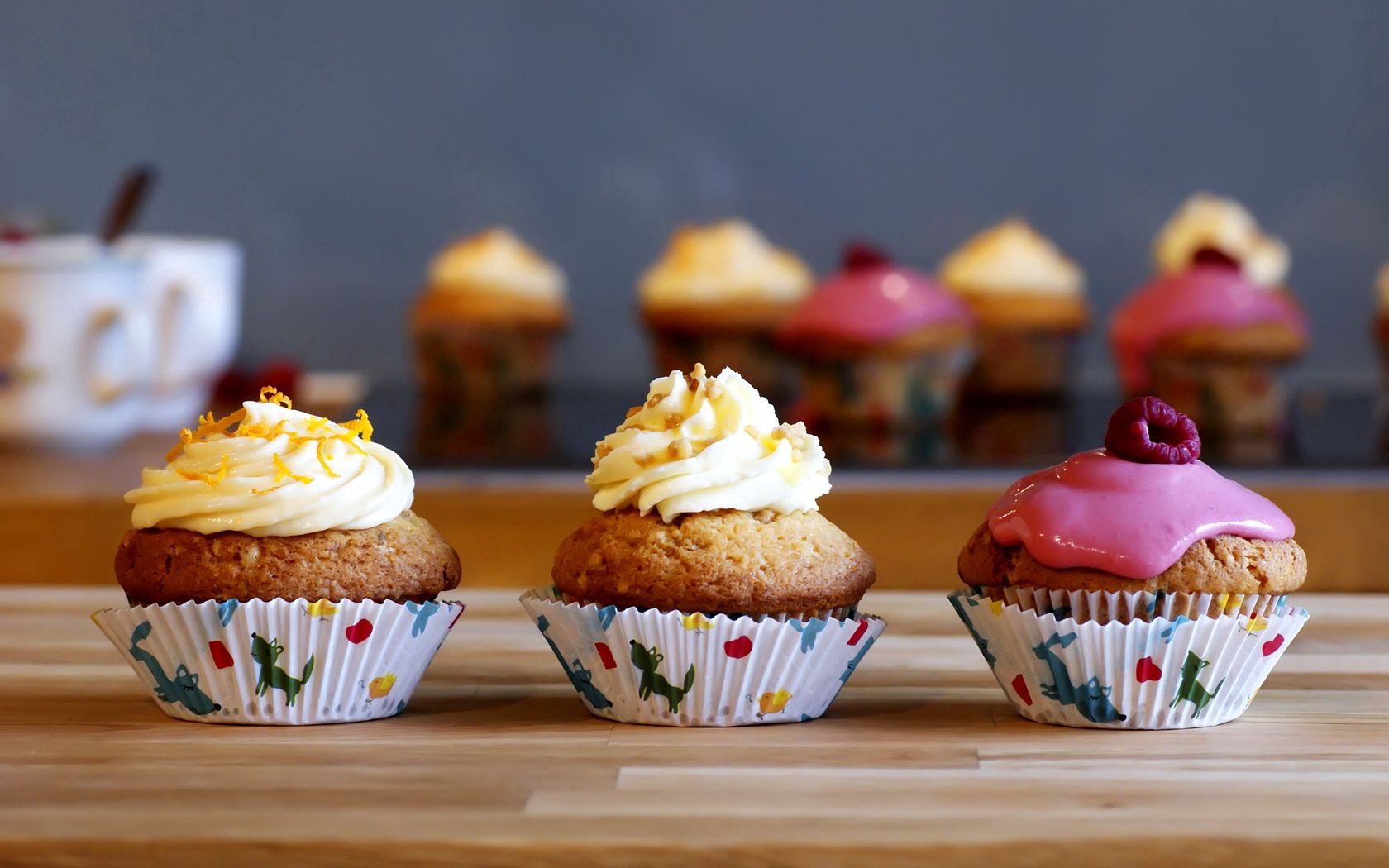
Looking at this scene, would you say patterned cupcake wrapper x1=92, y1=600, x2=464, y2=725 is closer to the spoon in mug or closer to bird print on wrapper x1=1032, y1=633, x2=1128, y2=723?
bird print on wrapper x1=1032, y1=633, x2=1128, y2=723

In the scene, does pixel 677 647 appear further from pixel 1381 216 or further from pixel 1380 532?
pixel 1381 216

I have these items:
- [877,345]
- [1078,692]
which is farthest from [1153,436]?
[877,345]

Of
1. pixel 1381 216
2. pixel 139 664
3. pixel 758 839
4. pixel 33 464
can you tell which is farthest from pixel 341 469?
pixel 1381 216

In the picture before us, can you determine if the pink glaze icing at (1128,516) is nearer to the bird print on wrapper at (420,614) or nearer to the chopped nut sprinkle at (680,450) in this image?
the chopped nut sprinkle at (680,450)

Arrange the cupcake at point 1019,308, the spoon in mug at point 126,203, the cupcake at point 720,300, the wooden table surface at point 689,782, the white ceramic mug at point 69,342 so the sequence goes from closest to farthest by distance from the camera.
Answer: the wooden table surface at point 689,782, the white ceramic mug at point 69,342, the spoon in mug at point 126,203, the cupcake at point 720,300, the cupcake at point 1019,308

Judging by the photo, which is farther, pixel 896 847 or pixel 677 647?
pixel 677 647

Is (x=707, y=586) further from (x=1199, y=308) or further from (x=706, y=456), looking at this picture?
(x=1199, y=308)

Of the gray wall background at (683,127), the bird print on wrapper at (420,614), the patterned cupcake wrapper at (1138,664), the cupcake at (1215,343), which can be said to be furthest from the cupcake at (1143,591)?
the gray wall background at (683,127)

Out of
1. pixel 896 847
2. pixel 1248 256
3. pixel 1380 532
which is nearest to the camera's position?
pixel 896 847
